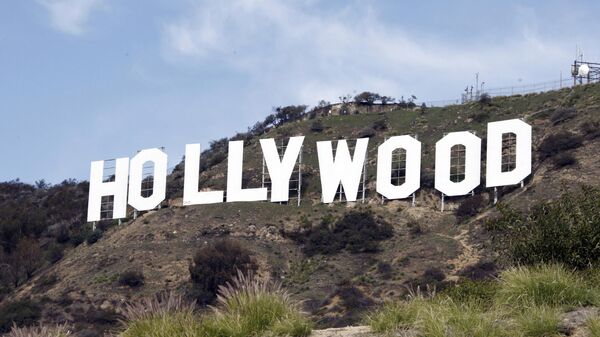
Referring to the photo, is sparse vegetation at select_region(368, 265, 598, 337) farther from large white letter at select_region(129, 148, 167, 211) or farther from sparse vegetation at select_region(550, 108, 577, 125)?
sparse vegetation at select_region(550, 108, 577, 125)

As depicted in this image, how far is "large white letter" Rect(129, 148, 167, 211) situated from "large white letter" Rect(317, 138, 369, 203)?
38.2ft

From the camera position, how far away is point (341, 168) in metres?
73.5

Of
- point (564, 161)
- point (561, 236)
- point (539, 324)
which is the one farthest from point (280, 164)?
point (539, 324)

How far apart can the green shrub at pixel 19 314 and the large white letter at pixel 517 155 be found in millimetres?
27870

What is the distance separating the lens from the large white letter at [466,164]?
70.8 meters

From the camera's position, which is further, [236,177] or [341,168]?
[236,177]

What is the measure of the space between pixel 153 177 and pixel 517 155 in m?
25.7

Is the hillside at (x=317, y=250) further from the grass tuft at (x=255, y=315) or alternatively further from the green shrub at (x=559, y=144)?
the grass tuft at (x=255, y=315)

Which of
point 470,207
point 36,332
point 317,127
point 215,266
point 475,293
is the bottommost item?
point 215,266

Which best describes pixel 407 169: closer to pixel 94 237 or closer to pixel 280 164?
pixel 280 164

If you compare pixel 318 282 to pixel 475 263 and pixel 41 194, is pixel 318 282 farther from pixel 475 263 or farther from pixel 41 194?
pixel 41 194

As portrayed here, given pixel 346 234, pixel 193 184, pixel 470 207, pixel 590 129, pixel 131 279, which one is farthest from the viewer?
pixel 590 129

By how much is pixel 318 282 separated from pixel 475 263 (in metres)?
9.23

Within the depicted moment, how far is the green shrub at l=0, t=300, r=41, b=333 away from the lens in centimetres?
6234
